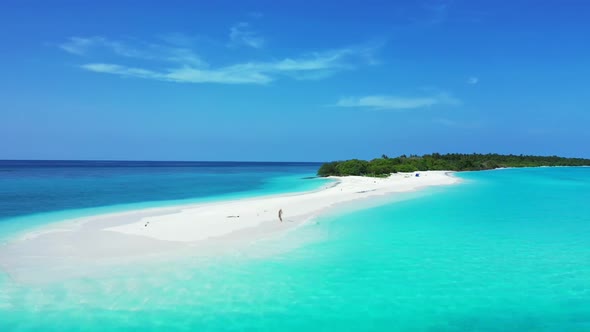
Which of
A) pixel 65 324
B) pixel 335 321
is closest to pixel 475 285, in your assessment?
pixel 335 321

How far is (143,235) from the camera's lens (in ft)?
54.9

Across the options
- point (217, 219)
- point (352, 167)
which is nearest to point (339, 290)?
point (217, 219)

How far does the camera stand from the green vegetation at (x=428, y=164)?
6144cm

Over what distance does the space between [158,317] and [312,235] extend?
9.01 metres

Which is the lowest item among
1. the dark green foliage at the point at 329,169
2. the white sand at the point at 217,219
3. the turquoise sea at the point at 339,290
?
the turquoise sea at the point at 339,290

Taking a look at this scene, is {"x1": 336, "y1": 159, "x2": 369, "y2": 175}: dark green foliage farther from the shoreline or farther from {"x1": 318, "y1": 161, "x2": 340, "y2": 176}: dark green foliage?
the shoreline

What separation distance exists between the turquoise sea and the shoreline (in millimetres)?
1226

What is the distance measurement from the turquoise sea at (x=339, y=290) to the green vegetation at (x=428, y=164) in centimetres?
4421

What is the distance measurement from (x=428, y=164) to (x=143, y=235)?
73226mm

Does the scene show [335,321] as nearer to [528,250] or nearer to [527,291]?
[527,291]

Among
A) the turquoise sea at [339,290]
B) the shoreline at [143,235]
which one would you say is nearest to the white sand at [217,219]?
the shoreline at [143,235]

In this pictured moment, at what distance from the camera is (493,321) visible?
8.65 meters

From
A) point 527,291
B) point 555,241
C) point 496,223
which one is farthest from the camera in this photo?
point 496,223

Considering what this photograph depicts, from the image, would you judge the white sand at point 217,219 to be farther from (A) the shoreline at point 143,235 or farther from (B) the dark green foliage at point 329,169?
(B) the dark green foliage at point 329,169
